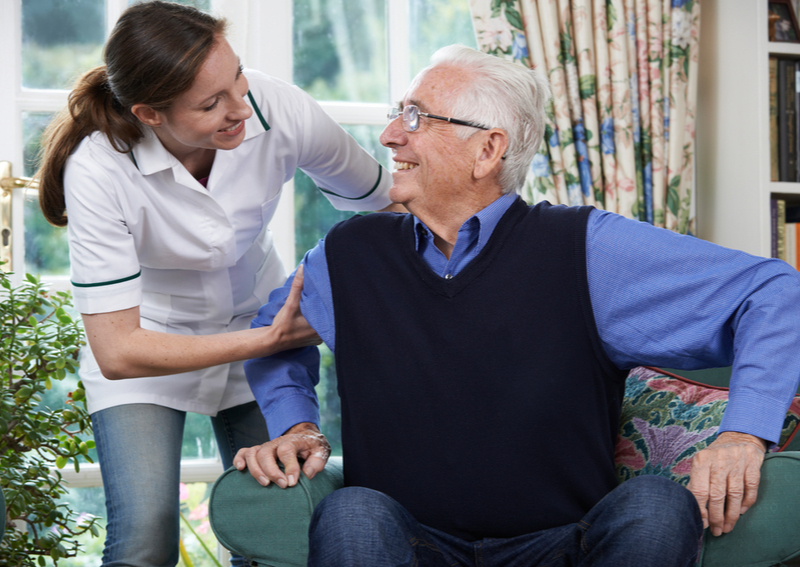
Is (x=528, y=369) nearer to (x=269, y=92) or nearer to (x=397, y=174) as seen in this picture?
(x=397, y=174)

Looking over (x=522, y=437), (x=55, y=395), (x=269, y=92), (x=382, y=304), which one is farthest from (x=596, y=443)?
(x=55, y=395)

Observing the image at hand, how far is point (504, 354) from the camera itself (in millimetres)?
1197

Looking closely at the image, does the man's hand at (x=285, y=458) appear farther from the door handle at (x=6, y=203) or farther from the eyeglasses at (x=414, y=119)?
the door handle at (x=6, y=203)

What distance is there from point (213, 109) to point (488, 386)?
704mm

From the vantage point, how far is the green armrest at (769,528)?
102cm

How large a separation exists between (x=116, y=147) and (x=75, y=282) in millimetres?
268

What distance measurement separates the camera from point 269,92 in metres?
1.54

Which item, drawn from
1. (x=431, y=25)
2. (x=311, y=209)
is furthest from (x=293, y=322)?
(x=431, y=25)

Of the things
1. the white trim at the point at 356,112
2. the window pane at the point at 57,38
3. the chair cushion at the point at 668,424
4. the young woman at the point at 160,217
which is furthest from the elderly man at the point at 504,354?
the window pane at the point at 57,38

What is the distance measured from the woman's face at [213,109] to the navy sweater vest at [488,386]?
1.28ft

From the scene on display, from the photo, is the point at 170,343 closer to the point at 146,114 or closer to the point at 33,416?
the point at 146,114

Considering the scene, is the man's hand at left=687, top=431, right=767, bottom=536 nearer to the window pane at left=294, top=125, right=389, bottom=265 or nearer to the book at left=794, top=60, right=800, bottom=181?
the book at left=794, top=60, right=800, bottom=181

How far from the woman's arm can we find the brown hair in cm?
29

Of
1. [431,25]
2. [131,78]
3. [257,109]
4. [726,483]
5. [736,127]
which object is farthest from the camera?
[431,25]
